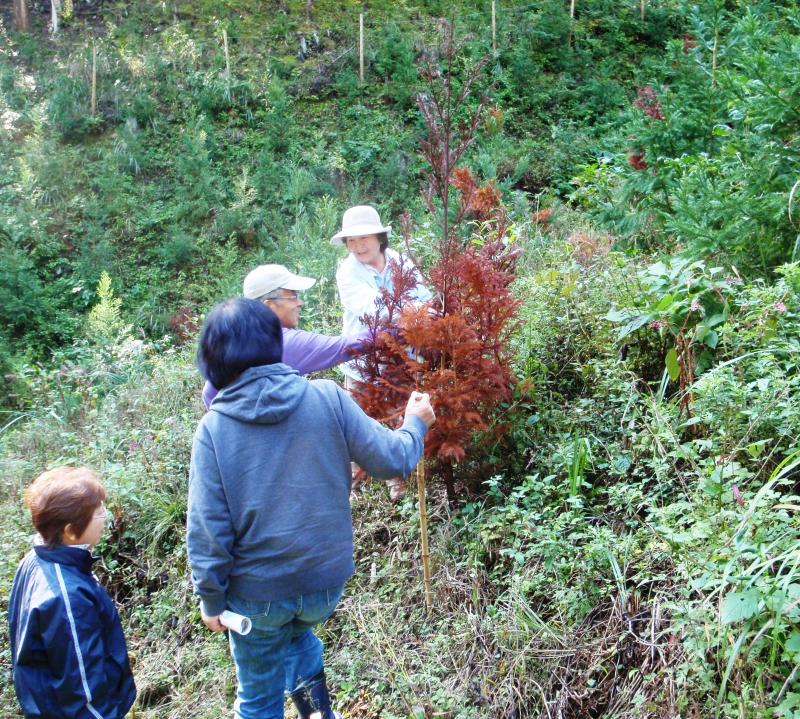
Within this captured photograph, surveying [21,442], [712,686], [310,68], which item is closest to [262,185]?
[310,68]

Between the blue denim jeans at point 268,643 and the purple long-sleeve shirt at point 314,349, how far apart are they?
1.29m

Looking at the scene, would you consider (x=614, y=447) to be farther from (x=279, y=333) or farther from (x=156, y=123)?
(x=156, y=123)

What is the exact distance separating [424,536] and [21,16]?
61.5 ft

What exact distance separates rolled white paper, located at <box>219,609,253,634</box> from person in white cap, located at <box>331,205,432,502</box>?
1491 millimetres

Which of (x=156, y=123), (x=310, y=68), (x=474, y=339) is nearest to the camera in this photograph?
(x=474, y=339)

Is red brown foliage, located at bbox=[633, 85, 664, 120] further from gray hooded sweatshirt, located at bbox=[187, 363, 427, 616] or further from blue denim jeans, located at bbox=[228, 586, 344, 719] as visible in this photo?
blue denim jeans, located at bbox=[228, 586, 344, 719]

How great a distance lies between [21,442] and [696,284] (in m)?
5.86

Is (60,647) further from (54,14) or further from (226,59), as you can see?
(54,14)

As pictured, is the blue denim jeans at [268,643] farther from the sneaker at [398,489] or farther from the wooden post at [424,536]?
the sneaker at [398,489]

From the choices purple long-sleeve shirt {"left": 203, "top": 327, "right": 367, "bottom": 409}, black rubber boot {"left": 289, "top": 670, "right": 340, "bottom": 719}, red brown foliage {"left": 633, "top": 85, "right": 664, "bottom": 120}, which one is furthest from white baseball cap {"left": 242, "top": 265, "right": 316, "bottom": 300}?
red brown foliage {"left": 633, "top": 85, "right": 664, "bottom": 120}

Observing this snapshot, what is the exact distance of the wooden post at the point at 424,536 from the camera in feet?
11.0

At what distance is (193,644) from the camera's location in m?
4.25

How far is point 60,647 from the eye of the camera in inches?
106

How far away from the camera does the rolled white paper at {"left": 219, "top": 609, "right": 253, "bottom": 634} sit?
249 cm
